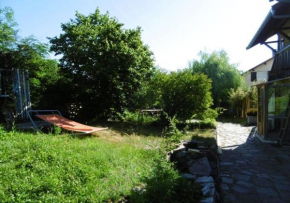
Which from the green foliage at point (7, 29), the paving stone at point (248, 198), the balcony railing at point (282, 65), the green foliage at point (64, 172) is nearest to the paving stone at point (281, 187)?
the paving stone at point (248, 198)

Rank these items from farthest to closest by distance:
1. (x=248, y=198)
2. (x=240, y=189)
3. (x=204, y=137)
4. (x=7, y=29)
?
(x=7, y=29), (x=204, y=137), (x=240, y=189), (x=248, y=198)

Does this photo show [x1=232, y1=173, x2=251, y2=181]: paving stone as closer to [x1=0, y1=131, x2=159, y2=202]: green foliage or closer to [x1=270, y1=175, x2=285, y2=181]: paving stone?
[x1=270, y1=175, x2=285, y2=181]: paving stone

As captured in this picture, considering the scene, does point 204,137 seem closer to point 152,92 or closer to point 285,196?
point 285,196

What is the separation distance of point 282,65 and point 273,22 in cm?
161

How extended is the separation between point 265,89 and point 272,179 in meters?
4.02

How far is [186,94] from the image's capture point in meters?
9.88

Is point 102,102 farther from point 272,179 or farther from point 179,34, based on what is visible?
point 272,179

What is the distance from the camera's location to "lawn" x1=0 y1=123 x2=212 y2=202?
2655 millimetres

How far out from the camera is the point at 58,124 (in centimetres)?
680

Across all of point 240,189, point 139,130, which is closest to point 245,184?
point 240,189

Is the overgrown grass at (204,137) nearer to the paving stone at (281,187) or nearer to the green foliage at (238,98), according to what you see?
the paving stone at (281,187)

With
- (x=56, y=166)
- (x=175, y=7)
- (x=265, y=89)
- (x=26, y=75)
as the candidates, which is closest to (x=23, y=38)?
(x=26, y=75)

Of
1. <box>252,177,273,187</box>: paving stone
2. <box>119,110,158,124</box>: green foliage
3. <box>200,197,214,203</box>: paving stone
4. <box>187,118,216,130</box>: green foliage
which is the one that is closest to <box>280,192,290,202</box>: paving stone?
<box>252,177,273,187</box>: paving stone

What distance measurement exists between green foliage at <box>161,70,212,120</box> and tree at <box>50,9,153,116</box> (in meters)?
2.05
